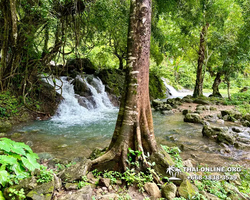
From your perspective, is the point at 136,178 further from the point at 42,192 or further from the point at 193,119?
the point at 193,119

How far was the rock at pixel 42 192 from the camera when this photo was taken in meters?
1.81

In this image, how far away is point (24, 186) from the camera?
1.88m

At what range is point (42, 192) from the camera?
190 cm

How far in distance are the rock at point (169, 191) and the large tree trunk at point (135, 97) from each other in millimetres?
654

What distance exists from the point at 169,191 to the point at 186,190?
0.24 meters

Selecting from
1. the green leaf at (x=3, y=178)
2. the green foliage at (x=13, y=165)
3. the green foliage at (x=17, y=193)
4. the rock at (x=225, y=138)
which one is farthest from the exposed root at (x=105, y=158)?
the rock at (x=225, y=138)

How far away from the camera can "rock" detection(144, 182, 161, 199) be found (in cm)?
225

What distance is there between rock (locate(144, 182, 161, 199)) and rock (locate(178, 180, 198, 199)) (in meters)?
0.31

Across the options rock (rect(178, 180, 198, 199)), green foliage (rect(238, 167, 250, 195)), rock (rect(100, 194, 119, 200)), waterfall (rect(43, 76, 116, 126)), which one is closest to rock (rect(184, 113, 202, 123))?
green foliage (rect(238, 167, 250, 195))

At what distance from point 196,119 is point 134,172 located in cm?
594

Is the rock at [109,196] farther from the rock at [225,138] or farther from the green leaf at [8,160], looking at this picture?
the rock at [225,138]

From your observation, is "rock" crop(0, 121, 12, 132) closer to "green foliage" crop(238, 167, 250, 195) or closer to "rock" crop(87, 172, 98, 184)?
"rock" crop(87, 172, 98, 184)

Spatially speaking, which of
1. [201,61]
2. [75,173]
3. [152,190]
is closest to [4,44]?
[75,173]

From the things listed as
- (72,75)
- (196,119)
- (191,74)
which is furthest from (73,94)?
(191,74)
